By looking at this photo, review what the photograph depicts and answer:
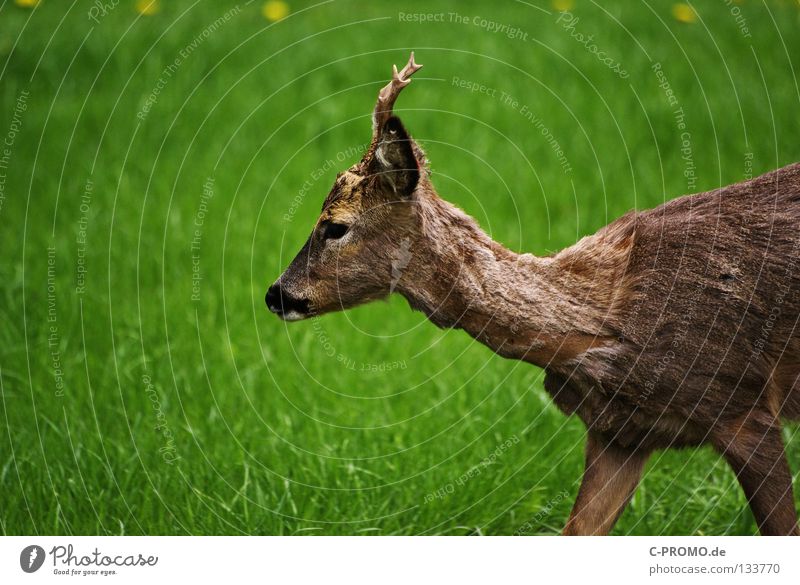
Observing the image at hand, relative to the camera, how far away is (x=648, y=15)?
429 inches

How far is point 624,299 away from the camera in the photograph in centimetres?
536

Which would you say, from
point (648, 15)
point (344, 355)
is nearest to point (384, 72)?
point (648, 15)

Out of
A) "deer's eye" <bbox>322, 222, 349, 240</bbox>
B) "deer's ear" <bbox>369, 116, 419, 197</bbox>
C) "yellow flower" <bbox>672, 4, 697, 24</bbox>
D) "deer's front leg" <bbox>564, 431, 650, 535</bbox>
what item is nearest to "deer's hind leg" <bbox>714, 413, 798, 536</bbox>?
"deer's front leg" <bbox>564, 431, 650, 535</bbox>

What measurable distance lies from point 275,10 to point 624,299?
257 inches

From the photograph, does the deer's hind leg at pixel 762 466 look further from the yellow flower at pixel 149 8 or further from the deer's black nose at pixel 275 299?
the yellow flower at pixel 149 8

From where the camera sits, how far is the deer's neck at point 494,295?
512 centimetres

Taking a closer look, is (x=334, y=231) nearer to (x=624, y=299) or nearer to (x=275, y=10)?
(x=624, y=299)

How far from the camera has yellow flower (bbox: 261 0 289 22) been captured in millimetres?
10812

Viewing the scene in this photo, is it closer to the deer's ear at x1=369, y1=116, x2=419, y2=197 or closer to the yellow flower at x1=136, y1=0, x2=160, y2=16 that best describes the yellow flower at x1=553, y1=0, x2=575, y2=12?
the yellow flower at x1=136, y1=0, x2=160, y2=16

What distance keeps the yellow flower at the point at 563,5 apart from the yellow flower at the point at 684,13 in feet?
3.12

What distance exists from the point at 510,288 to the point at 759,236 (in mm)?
1222
